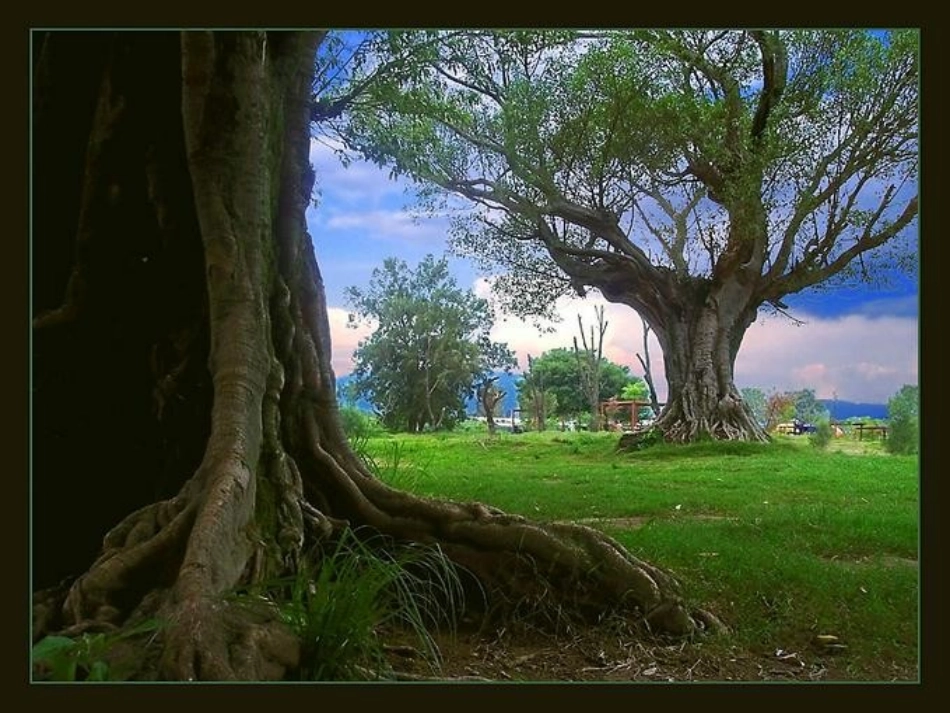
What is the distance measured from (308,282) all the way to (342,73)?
610 mm

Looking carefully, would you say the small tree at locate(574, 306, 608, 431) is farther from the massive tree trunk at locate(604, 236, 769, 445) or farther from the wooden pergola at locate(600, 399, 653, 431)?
the massive tree trunk at locate(604, 236, 769, 445)

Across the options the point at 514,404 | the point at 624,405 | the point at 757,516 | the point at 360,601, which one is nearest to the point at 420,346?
the point at 514,404

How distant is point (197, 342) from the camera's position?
238 centimetres

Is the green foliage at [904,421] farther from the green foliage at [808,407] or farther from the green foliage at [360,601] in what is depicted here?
the green foliage at [360,601]

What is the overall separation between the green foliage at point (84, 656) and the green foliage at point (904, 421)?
1.78 metres

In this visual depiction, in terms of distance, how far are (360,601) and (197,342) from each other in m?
0.93

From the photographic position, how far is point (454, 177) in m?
2.49

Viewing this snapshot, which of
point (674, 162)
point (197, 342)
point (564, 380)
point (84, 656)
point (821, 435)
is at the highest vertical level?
point (674, 162)

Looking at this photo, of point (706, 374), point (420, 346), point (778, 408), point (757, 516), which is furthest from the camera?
point (706, 374)

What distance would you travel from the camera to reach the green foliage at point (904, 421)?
214cm

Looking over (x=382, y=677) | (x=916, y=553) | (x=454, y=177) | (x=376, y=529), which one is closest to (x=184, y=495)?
(x=376, y=529)

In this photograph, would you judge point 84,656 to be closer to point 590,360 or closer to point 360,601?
point 360,601

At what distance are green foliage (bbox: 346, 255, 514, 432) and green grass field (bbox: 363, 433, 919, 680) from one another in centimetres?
10
